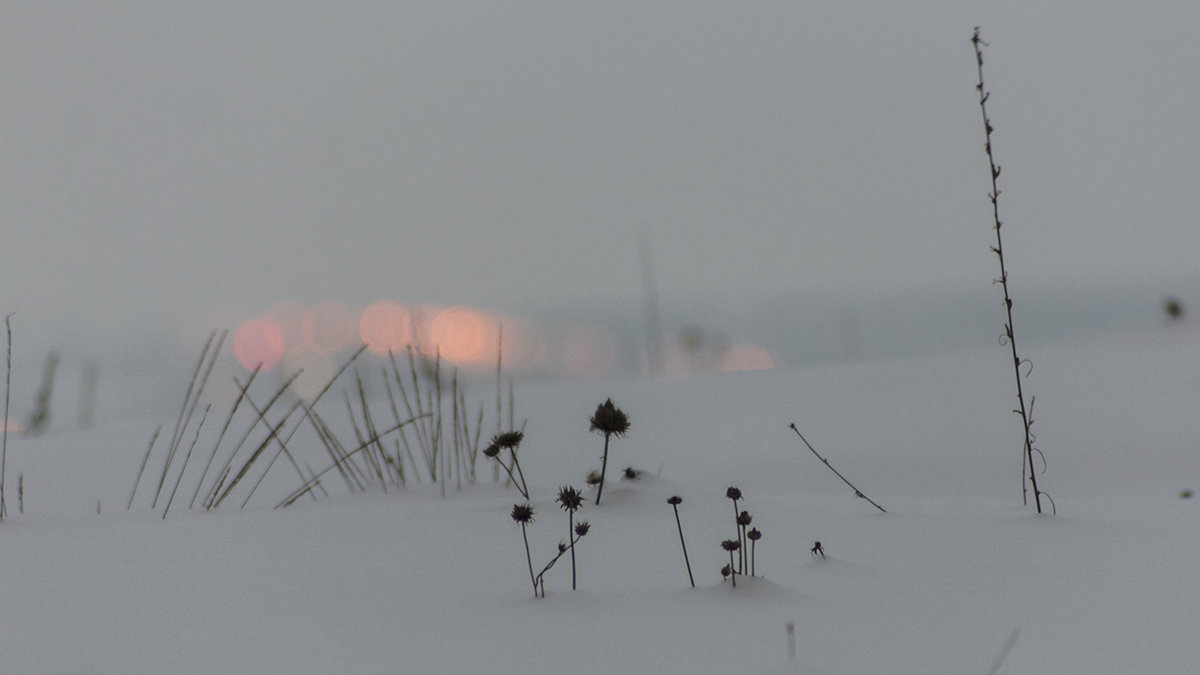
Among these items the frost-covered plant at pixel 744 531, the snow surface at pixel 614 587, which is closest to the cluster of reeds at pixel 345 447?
the snow surface at pixel 614 587

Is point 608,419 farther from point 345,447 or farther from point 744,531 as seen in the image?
point 345,447

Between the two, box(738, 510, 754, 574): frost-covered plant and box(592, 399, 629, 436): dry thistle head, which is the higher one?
box(592, 399, 629, 436): dry thistle head

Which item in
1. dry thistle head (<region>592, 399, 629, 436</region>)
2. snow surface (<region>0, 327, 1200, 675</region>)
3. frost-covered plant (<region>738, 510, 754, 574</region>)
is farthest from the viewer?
dry thistle head (<region>592, 399, 629, 436</region>)

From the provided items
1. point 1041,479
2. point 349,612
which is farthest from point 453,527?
point 1041,479

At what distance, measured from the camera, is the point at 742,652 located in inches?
38.0

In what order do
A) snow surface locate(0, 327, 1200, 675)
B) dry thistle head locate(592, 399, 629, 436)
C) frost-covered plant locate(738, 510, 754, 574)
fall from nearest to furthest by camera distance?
snow surface locate(0, 327, 1200, 675)
frost-covered plant locate(738, 510, 754, 574)
dry thistle head locate(592, 399, 629, 436)

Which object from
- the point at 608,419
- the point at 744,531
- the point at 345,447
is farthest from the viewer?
the point at 345,447

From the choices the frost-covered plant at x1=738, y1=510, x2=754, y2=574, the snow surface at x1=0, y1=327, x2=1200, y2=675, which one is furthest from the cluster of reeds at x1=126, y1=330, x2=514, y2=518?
the frost-covered plant at x1=738, y1=510, x2=754, y2=574

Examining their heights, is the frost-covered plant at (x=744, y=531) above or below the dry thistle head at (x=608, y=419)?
below

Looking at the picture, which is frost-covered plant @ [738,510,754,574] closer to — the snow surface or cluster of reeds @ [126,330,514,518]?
the snow surface

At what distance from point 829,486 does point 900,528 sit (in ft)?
4.05

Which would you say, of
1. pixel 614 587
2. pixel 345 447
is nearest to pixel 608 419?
pixel 614 587

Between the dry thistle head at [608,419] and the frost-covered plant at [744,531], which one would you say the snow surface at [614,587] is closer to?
the frost-covered plant at [744,531]

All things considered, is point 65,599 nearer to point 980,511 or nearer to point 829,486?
point 980,511
